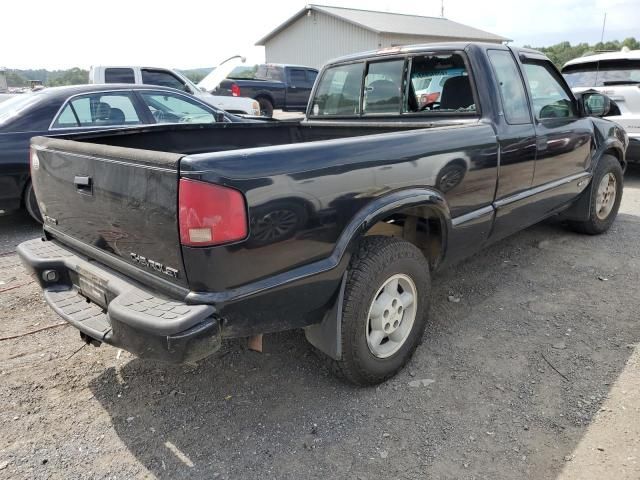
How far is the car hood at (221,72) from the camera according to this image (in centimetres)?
1119

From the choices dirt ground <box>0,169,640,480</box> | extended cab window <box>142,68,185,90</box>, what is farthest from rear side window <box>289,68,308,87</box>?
dirt ground <box>0,169,640,480</box>

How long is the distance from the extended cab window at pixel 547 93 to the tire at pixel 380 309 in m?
1.96

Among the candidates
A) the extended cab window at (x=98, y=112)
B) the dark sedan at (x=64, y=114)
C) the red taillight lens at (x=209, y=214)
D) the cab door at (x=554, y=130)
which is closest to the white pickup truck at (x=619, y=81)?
the cab door at (x=554, y=130)

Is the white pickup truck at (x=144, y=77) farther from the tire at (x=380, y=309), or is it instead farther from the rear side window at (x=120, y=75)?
the tire at (x=380, y=309)

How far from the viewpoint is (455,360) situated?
297 cm

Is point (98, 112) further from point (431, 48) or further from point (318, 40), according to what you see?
point (318, 40)

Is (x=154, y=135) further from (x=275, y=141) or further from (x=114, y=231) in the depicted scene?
(x=114, y=231)

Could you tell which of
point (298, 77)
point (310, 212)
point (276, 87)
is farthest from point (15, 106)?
point (298, 77)

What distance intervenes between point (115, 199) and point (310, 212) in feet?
2.94

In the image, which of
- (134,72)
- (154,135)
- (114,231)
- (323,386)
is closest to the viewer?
(114,231)

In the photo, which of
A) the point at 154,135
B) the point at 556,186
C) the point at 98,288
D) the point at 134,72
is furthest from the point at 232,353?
the point at 134,72

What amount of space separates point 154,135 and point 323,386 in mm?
2291

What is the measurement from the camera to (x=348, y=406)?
259cm

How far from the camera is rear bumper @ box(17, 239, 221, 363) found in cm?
191
